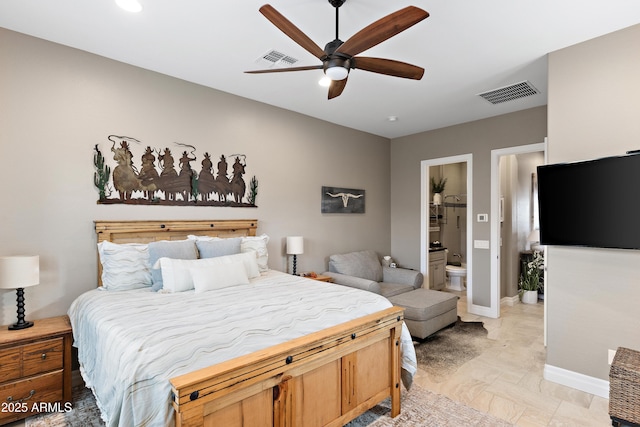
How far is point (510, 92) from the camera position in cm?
359

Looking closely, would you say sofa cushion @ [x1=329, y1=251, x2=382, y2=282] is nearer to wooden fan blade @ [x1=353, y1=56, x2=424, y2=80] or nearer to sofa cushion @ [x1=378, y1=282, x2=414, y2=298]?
sofa cushion @ [x1=378, y1=282, x2=414, y2=298]

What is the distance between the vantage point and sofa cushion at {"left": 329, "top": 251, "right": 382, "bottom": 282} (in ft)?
14.7

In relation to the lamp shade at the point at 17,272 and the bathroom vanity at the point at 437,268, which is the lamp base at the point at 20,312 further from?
the bathroom vanity at the point at 437,268

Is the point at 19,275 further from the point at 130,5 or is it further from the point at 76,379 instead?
the point at 130,5

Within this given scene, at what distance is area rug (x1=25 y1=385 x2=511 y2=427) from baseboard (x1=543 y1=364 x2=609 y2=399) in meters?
0.91

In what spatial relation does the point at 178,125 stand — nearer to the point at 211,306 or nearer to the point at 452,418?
the point at 211,306

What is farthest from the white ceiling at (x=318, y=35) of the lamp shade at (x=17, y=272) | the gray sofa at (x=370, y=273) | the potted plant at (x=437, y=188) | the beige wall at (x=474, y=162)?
the potted plant at (x=437, y=188)

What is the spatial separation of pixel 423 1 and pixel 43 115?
300 cm

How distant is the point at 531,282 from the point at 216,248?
500cm

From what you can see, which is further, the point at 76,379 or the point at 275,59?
the point at 275,59

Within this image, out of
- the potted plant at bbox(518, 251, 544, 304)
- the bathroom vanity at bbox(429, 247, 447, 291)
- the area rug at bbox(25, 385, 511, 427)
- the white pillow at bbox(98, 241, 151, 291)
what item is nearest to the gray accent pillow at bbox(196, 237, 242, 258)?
the white pillow at bbox(98, 241, 151, 291)

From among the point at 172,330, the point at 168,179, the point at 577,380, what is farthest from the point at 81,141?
the point at 577,380

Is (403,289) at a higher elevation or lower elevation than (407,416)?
higher

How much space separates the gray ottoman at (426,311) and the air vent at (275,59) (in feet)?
9.30
